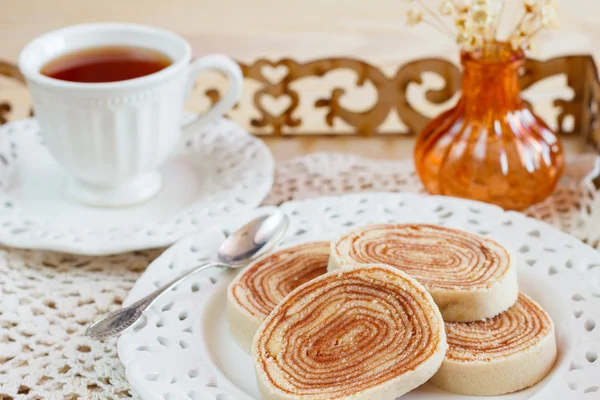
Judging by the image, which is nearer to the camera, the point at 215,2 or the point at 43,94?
the point at 43,94

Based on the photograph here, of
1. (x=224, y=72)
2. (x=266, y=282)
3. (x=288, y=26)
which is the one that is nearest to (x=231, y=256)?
(x=266, y=282)

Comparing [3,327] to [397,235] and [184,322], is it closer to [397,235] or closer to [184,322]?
[184,322]

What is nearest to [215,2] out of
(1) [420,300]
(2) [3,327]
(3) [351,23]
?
(3) [351,23]

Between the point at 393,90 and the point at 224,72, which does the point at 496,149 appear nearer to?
the point at 393,90

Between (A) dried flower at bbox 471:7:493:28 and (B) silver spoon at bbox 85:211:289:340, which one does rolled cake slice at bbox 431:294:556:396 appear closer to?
(B) silver spoon at bbox 85:211:289:340

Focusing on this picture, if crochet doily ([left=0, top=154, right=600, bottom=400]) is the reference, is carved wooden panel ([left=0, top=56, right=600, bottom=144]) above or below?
above

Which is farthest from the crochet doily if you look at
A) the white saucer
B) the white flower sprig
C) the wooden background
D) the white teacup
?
the wooden background
